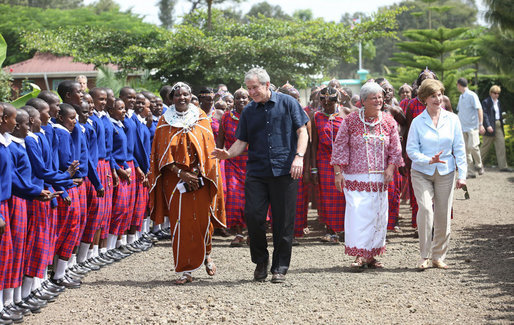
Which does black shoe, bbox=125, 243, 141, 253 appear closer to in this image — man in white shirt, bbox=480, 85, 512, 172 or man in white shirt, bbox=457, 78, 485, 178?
man in white shirt, bbox=457, 78, 485, 178

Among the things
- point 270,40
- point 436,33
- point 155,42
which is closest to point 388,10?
point 270,40

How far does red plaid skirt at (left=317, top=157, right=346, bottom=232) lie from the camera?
9.82 meters

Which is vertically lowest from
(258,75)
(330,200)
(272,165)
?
(330,200)

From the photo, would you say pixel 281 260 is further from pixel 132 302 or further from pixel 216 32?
pixel 216 32

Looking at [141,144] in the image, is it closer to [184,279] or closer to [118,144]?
[118,144]

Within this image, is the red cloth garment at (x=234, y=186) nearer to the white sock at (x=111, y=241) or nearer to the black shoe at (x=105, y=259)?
the white sock at (x=111, y=241)

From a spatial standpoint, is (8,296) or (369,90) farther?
(369,90)

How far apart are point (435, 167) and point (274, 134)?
1.83 m

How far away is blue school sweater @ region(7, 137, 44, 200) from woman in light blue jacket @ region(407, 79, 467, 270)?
3.95 metres

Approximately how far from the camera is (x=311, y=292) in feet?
22.2

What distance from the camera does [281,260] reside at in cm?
733

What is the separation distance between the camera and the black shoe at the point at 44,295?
6.63 meters

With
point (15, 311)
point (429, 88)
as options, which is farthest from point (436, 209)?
point (15, 311)

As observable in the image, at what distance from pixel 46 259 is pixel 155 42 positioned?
16.1 metres
